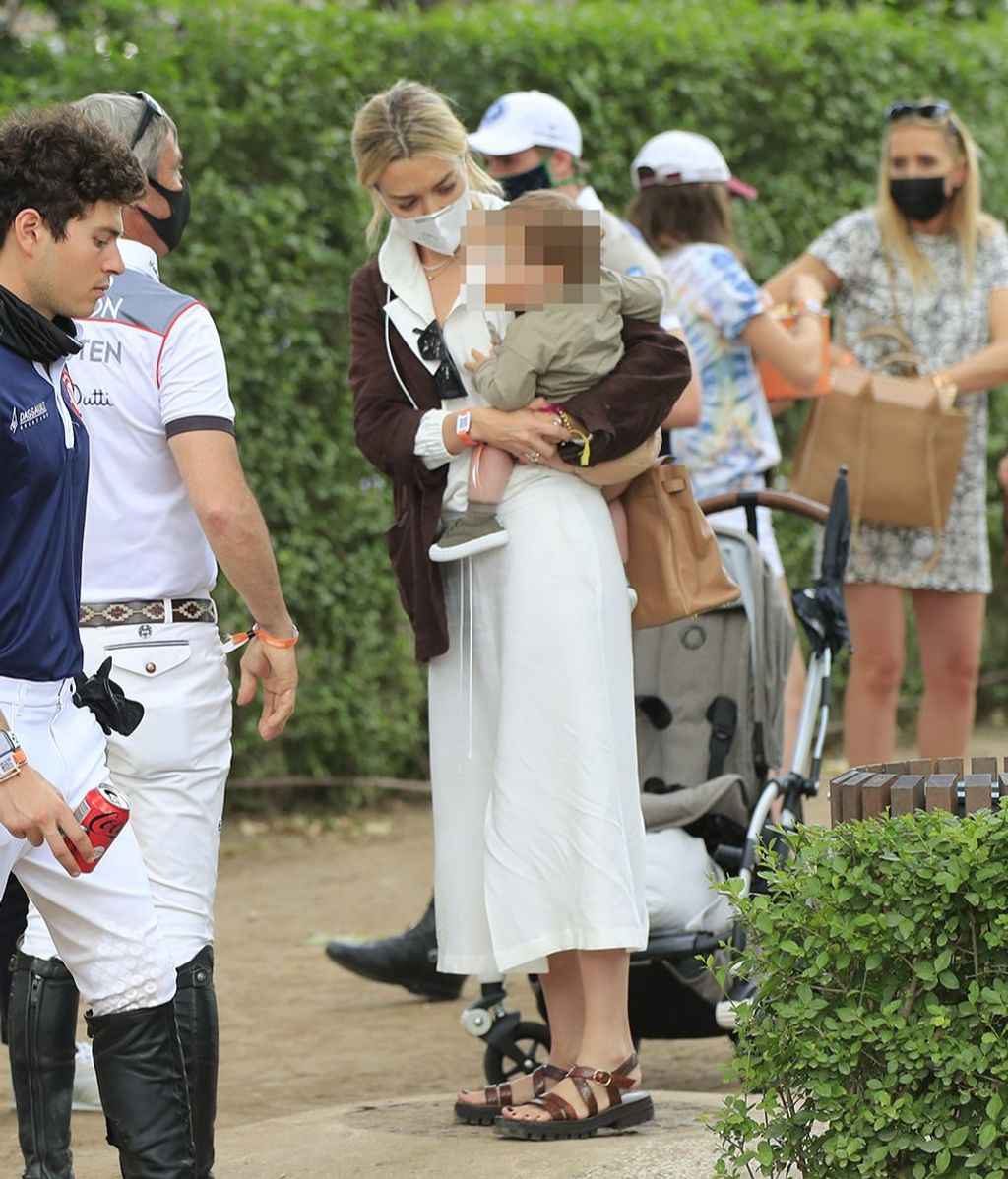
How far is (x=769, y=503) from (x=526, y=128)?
1181mm

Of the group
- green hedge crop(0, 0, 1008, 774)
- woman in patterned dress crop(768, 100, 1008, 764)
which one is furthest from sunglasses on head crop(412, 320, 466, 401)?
green hedge crop(0, 0, 1008, 774)

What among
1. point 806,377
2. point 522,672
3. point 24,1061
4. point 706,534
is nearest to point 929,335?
point 806,377

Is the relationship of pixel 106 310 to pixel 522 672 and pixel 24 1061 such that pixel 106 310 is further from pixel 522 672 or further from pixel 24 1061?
pixel 24 1061

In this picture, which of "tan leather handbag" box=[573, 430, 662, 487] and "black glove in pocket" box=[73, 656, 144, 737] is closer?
"black glove in pocket" box=[73, 656, 144, 737]

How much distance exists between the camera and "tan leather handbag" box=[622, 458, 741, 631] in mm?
4609

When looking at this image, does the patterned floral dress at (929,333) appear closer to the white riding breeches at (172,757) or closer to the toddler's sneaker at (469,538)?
the toddler's sneaker at (469,538)

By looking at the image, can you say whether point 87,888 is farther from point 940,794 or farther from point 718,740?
point 718,740

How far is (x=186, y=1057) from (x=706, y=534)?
1.59 meters

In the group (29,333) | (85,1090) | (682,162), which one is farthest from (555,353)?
(85,1090)

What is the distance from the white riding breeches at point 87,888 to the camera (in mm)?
3273

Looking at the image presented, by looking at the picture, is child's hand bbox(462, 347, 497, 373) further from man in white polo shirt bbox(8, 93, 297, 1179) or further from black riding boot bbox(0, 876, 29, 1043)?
black riding boot bbox(0, 876, 29, 1043)

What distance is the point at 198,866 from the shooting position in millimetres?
3996

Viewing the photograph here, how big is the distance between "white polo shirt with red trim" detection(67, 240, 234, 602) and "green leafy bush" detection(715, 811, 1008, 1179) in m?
1.34

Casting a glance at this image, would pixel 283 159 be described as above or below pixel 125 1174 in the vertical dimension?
above
